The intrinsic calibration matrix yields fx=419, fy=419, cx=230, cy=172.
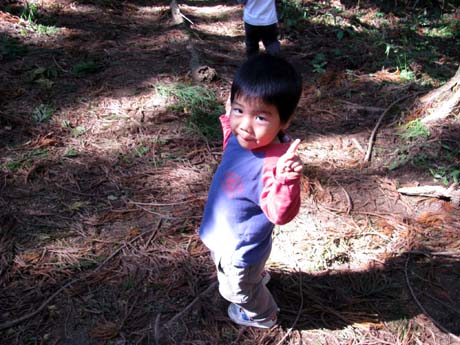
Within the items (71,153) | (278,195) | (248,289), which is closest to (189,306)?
(248,289)

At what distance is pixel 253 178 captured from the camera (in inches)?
67.6

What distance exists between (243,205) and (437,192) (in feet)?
6.55

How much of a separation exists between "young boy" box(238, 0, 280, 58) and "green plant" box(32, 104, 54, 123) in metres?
2.28

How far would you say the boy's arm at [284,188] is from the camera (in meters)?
1.48

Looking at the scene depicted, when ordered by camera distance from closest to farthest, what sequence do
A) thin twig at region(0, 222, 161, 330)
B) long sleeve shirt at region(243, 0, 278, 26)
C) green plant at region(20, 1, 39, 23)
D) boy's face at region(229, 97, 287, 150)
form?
boy's face at region(229, 97, 287, 150) < thin twig at region(0, 222, 161, 330) < long sleeve shirt at region(243, 0, 278, 26) < green plant at region(20, 1, 39, 23)

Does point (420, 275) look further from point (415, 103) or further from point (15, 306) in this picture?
point (15, 306)

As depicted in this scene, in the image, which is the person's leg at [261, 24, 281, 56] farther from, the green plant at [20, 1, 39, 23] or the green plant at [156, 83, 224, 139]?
the green plant at [20, 1, 39, 23]

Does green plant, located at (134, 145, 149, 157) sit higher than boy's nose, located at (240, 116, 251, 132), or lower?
lower

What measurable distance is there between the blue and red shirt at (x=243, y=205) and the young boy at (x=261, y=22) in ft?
9.89

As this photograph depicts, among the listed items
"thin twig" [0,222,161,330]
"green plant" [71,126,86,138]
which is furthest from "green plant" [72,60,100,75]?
"thin twig" [0,222,161,330]

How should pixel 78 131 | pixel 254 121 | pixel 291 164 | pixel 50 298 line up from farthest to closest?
pixel 78 131 < pixel 50 298 < pixel 254 121 < pixel 291 164

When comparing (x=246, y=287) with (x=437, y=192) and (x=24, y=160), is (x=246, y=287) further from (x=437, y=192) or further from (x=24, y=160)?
(x=24, y=160)

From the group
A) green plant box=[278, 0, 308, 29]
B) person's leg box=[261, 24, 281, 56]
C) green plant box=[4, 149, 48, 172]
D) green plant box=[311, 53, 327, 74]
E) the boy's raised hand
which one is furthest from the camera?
green plant box=[278, 0, 308, 29]

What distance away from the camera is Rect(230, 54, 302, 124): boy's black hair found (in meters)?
1.57
